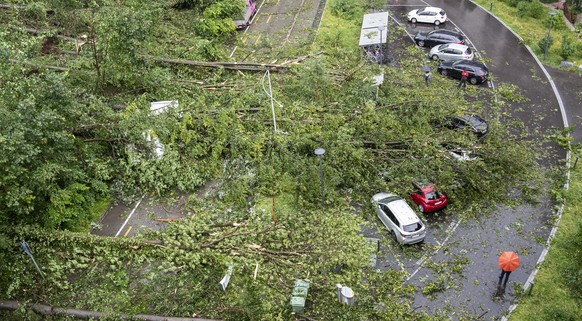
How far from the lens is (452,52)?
105 ft

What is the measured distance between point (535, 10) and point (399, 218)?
2497cm

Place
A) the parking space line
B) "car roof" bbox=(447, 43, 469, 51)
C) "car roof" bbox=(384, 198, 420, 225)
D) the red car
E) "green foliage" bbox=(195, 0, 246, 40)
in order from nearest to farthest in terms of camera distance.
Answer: the parking space line → "car roof" bbox=(384, 198, 420, 225) → the red car → "car roof" bbox=(447, 43, 469, 51) → "green foliage" bbox=(195, 0, 246, 40)

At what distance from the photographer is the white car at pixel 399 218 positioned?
791 inches

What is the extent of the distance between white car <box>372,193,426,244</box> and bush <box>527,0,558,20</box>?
77.4 feet

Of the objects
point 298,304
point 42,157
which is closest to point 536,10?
point 298,304

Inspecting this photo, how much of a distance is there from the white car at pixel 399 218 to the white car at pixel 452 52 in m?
14.2

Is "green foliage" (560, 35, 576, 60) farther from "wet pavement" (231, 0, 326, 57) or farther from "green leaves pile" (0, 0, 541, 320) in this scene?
"wet pavement" (231, 0, 326, 57)

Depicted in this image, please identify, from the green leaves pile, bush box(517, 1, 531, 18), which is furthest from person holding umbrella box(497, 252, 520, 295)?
bush box(517, 1, 531, 18)

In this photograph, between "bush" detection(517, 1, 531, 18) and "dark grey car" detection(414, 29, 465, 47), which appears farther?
"bush" detection(517, 1, 531, 18)

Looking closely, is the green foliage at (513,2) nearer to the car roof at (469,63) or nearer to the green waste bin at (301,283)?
the car roof at (469,63)

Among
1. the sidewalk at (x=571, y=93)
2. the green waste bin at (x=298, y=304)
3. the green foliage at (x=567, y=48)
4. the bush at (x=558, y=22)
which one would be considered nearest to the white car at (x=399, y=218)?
the green waste bin at (x=298, y=304)

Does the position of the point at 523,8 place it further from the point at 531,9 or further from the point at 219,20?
the point at 219,20

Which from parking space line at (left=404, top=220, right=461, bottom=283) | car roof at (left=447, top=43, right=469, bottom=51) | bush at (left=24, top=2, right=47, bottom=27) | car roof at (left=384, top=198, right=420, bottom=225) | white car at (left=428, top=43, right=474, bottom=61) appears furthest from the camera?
car roof at (left=447, top=43, right=469, bottom=51)

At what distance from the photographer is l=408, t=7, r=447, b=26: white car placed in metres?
36.7
